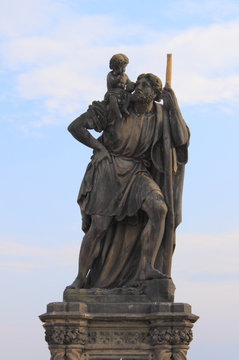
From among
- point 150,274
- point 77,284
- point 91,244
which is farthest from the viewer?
point 91,244

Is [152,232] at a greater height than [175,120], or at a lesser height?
lesser

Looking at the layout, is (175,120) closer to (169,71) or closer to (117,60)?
(169,71)

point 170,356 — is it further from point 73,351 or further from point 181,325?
point 73,351

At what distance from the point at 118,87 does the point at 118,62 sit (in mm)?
451

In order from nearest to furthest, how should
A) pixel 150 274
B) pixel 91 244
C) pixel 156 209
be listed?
1. pixel 150 274
2. pixel 156 209
3. pixel 91 244

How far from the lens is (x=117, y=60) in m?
19.1

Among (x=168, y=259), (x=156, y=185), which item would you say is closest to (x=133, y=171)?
(x=156, y=185)

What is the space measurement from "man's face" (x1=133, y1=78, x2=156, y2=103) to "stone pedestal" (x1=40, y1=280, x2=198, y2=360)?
10.9ft

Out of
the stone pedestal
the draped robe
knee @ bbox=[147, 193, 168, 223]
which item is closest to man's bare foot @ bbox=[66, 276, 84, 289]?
the draped robe

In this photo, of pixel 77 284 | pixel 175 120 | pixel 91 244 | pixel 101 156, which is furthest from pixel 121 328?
pixel 175 120

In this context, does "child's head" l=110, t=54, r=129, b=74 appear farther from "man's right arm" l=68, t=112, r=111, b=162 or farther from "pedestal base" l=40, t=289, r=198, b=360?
"pedestal base" l=40, t=289, r=198, b=360

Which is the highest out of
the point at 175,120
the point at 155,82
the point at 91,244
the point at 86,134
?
the point at 155,82

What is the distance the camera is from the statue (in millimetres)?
18500

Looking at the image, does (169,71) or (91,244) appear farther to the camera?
(169,71)
